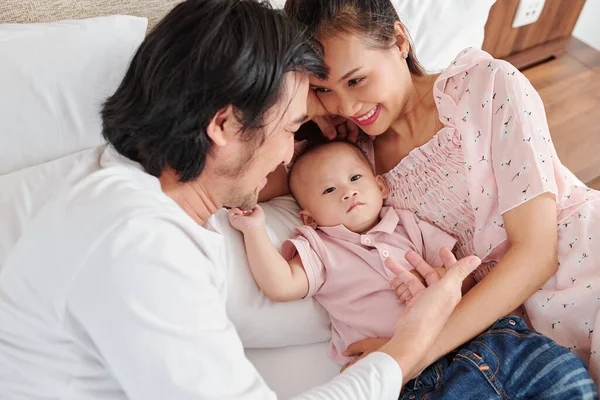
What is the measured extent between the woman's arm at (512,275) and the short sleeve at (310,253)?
29 centimetres

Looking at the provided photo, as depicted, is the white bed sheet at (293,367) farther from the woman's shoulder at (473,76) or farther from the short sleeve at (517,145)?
the woman's shoulder at (473,76)

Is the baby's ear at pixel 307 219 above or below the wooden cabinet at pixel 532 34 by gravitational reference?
below

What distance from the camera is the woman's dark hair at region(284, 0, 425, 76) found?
3.90ft

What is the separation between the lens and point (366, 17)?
1209 millimetres

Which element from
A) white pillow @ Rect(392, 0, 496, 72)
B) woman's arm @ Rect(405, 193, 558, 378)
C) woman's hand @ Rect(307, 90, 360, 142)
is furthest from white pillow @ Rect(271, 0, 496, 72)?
woman's arm @ Rect(405, 193, 558, 378)

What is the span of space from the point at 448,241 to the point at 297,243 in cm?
34

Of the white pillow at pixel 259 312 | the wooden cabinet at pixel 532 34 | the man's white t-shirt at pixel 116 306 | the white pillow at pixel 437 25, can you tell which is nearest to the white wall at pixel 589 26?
the wooden cabinet at pixel 532 34

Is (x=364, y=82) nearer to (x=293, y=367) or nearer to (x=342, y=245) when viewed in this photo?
(x=342, y=245)

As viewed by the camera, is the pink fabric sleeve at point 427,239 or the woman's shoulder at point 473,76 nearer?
the woman's shoulder at point 473,76

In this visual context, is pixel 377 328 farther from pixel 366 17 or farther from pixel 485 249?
pixel 366 17

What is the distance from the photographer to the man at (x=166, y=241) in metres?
0.80

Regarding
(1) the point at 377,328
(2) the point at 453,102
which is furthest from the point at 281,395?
(2) the point at 453,102

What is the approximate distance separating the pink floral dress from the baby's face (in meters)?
0.14

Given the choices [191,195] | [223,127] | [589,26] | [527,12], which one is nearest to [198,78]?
[223,127]
